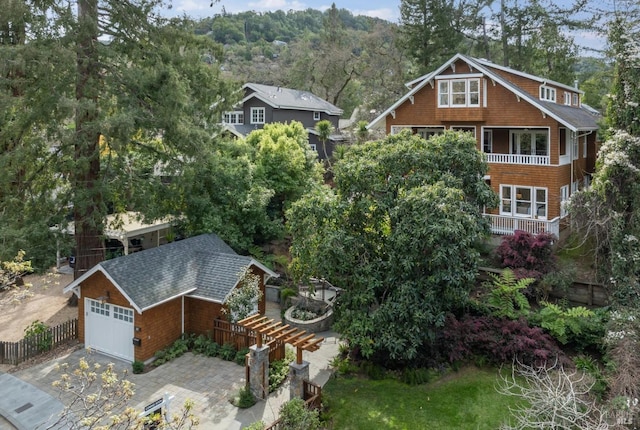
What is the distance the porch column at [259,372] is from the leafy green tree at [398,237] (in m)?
2.31

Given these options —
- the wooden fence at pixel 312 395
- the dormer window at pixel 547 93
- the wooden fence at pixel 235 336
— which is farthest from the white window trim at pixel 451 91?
the wooden fence at pixel 312 395

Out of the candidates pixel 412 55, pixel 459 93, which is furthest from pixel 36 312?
pixel 412 55

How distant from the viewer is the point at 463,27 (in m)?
38.8

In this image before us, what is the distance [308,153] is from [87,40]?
41.7 ft

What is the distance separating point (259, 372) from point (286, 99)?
29162mm

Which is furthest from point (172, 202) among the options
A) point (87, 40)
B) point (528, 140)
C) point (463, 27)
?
point (463, 27)

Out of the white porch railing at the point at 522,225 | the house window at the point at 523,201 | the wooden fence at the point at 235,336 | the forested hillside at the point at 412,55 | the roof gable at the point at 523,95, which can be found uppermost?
Answer: the forested hillside at the point at 412,55

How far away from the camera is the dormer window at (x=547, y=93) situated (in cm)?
2427

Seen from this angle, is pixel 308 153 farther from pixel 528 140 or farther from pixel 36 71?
pixel 36 71

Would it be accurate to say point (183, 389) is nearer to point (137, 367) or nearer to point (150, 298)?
point (137, 367)

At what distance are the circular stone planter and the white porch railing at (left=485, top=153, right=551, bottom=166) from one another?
38.2 feet

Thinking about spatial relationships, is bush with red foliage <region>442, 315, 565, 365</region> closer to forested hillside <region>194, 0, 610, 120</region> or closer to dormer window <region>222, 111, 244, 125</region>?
forested hillside <region>194, 0, 610, 120</region>

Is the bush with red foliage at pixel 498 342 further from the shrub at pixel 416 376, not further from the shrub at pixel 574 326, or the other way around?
the shrub at pixel 416 376

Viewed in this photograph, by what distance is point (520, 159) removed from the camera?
897 inches
